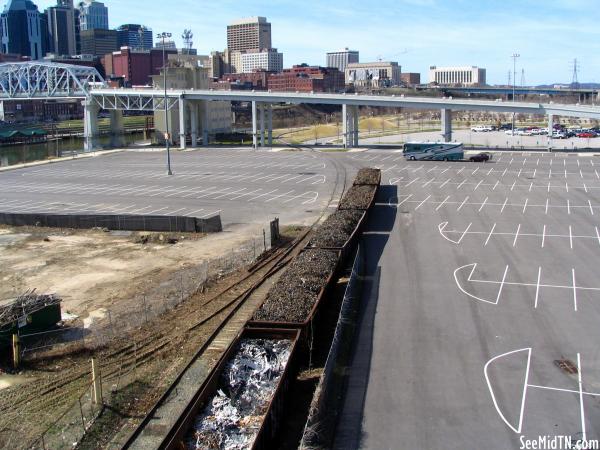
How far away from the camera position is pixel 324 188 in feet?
167

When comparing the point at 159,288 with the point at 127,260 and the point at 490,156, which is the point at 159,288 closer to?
the point at 127,260

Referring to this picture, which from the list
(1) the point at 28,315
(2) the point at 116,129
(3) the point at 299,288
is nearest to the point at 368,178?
(3) the point at 299,288

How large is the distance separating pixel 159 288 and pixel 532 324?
14.0 m

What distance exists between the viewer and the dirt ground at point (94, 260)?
82.7ft

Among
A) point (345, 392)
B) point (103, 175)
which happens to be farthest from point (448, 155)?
point (345, 392)

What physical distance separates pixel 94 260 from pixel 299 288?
14059 mm

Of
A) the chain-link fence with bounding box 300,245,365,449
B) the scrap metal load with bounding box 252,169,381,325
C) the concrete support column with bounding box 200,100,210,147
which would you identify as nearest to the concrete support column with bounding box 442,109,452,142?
the concrete support column with bounding box 200,100,210,147

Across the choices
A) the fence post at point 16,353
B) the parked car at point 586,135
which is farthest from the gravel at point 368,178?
the parked car at point 586,135

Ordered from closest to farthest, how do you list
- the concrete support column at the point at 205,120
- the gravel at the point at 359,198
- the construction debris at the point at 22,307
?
the construction debris at the point at 22,307, the gravel at the point at 359,198, the concrete support column at the point at 205,120

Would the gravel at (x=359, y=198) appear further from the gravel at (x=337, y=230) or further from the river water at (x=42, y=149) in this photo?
the river water at (x=42, y=149)

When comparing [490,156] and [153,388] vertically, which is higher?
[490,156]

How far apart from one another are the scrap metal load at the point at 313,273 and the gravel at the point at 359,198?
58 centimetres

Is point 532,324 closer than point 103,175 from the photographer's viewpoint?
Yes

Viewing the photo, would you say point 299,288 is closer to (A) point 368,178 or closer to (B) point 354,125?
(A) point 368,178
